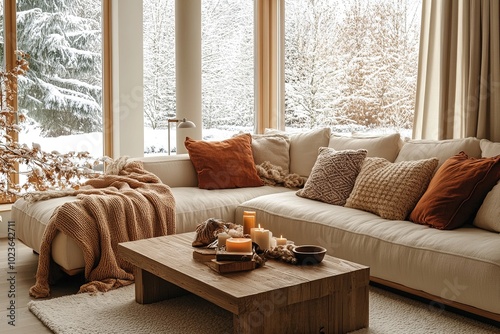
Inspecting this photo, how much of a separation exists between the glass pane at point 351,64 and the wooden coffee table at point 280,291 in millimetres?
2369

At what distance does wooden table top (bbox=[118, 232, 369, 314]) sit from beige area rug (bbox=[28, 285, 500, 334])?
251 mm

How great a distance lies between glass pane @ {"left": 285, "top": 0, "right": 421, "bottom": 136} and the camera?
189 inches

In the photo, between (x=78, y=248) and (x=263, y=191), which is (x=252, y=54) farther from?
(x=78, y=248)

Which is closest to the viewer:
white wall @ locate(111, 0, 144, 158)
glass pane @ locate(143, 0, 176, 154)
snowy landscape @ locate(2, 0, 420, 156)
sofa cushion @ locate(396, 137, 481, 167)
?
sofa cushion @ locate(396, 137, 481, 167)

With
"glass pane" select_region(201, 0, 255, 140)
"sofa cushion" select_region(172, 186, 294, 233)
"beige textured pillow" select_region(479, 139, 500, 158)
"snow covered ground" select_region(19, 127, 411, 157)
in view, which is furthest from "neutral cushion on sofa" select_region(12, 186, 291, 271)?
"glass pane" select_region(201, 0, 255, 140)

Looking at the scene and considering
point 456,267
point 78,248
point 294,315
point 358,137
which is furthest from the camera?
point 358,137

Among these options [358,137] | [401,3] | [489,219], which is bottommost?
[489,219]

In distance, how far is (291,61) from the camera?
19.6 ft

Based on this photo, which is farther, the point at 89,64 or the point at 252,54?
the point at 252,54

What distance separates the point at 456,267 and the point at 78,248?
1.99 m

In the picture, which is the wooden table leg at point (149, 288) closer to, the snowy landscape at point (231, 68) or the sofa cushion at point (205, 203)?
the sofa cushion at point (205, 203)

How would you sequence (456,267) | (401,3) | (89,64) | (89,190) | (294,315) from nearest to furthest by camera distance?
(294,315), (456,267), (89,190), (401,3), (89,64)

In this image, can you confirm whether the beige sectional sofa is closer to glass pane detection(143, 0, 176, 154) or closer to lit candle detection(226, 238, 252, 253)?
lit candle detection(226, 238, 252, 253)

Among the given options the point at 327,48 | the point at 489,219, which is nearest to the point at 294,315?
the point at 489,219
